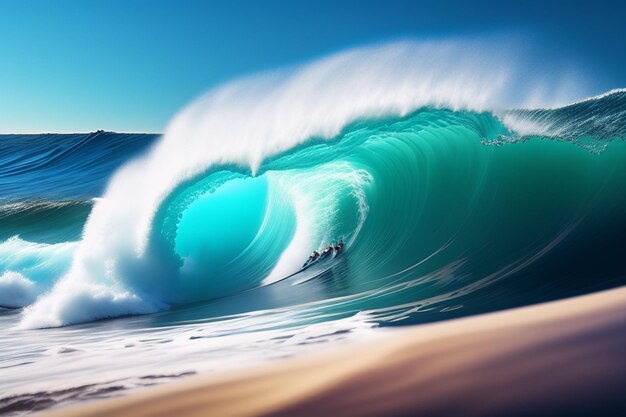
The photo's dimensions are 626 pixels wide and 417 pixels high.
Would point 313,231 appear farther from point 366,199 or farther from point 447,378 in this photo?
point 447,378

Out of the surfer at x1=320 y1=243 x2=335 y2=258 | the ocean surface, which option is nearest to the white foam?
the ocean surface

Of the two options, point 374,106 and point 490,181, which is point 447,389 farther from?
point 374,106

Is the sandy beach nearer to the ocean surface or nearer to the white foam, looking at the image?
the ocean surface

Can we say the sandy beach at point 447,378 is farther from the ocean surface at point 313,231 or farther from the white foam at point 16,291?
the white foam at point 16,291

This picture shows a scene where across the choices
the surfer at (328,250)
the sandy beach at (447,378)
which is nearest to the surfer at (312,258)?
the surfer at (328,250)

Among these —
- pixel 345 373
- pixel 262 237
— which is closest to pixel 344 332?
pixel 345 373

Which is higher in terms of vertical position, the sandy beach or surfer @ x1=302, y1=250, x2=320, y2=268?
surfer @ x1=302, y1=250, x2=320, y2=268
